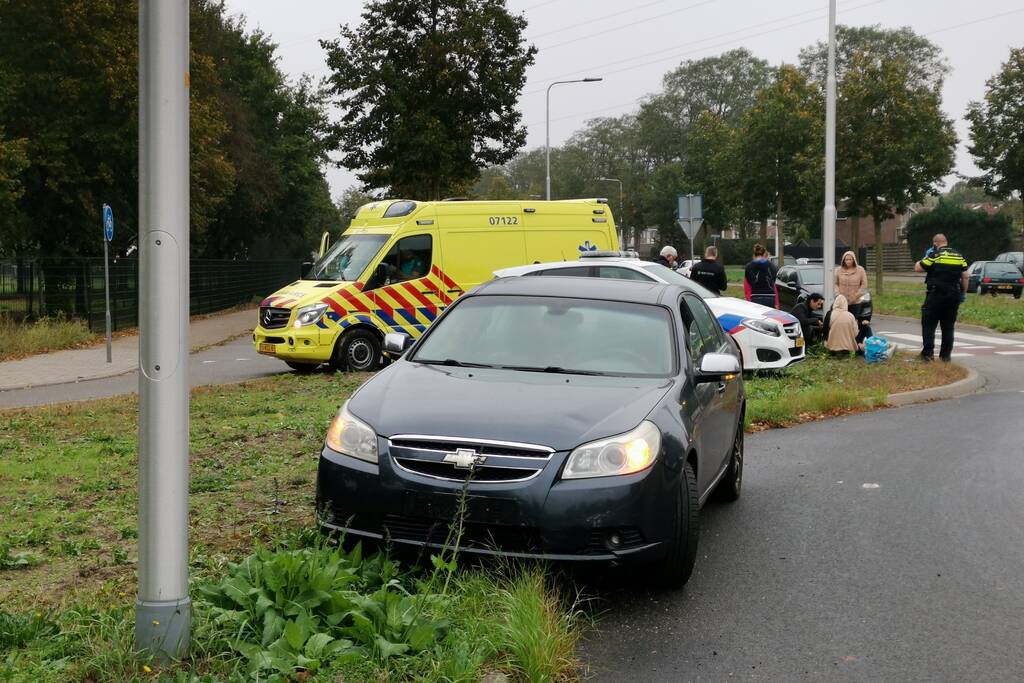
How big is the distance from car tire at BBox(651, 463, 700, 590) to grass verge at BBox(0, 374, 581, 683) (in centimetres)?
47

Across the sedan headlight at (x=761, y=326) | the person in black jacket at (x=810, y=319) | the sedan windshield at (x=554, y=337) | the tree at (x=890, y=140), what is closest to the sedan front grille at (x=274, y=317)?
the sedan headlight at (x=761, y=326)

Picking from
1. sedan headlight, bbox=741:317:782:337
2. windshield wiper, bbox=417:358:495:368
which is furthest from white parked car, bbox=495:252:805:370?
windshield wiper, bbox=417:358:495:368

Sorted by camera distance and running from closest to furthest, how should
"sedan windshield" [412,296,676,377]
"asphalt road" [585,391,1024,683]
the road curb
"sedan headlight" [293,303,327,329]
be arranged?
"asphalt road" [585,391,1024,683]
"sedan windshield" [412,296,676,377]
the road curb
"sedan headlight" [293,303,327,329]

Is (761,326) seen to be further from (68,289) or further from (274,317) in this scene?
(68,289)

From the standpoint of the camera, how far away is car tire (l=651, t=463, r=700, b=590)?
5344 mm

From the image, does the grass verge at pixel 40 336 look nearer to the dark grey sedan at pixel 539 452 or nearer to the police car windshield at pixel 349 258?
the police car windshield at pixel 349 258

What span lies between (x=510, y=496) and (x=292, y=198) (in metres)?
52.7

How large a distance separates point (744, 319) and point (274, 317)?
6710mm

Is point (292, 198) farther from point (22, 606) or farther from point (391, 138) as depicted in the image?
point (22, 606)

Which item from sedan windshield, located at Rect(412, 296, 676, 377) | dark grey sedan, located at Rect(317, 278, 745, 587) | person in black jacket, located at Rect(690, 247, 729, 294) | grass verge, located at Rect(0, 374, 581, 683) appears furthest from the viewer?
person in black jacket, located at Rect(690, 247, 729, 294)

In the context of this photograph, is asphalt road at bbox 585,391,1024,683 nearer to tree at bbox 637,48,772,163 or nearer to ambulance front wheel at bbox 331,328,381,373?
ambulance front wheel at bbox 331,328,381,373

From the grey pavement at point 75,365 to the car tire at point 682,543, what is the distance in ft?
47.0

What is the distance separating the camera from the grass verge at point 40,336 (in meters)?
22.8

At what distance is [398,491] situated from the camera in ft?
16.9
